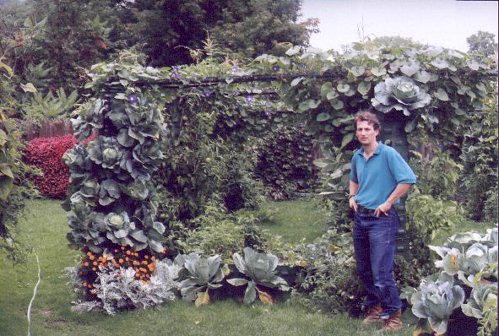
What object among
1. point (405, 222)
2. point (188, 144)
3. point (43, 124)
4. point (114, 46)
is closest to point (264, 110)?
point (188, 144)

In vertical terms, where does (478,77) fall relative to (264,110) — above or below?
above

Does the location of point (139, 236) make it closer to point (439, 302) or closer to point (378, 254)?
point (378, 254)

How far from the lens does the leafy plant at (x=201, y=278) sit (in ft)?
18.1

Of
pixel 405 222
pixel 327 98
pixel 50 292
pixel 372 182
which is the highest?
pixel 327 98

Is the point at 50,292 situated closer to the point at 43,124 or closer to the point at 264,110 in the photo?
the point at 264,110

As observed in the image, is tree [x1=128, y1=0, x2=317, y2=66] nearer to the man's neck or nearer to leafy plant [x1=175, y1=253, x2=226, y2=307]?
leafy plant [x1=175, y1=253, x2=226, y2=307]

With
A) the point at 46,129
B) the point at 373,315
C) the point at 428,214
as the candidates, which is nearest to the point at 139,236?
the point at 373,315

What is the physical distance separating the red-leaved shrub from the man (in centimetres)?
786

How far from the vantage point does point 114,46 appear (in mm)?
21219

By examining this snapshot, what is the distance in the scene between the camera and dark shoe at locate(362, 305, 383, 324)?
4867 millimetres

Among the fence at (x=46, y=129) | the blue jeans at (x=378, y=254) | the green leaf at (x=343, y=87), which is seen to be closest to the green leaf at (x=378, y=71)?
the green leaf at (x=343, y=87)

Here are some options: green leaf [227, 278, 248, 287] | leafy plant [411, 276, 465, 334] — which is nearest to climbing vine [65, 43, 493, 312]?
green leaf [227, 278, 248, 287]

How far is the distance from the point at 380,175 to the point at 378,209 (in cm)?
25

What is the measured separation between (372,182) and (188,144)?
3.01 m
